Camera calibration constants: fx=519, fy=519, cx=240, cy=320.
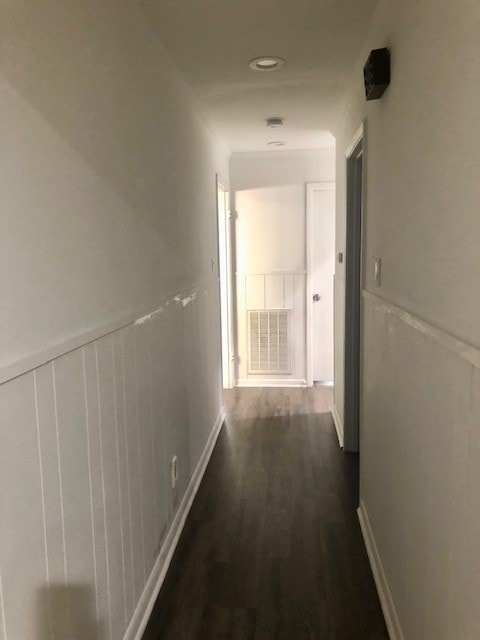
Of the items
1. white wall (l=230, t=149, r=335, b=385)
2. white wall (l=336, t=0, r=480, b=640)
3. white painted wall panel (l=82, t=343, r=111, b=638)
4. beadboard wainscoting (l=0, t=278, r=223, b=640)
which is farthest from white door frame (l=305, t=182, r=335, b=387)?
white painted wall panel (l=82, t=343, r=111, b=638)

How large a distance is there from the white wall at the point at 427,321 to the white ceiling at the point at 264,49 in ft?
0.76

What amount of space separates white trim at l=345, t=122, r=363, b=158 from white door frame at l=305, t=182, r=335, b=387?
5.40 ft

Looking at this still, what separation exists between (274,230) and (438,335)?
3.86 meters

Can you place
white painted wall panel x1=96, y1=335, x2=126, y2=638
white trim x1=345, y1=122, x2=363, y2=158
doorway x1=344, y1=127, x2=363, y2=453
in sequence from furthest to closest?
doorway x1=344, y1=127, x2=363, y2=453 < white trim x1=345, y1=122, x2=363, y2=158 < white painted wall panel x1=96, y1=335, x2=126, y2=638

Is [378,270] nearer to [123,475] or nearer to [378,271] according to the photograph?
[378,271]

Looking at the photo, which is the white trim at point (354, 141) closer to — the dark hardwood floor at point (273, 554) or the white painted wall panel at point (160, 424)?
the white painted wall panel at point (160, 424)

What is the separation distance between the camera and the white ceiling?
6.60 ft

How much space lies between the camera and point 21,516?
1.09m

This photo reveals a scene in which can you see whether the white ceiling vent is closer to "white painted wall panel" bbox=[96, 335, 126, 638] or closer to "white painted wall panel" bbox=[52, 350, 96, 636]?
"white painted wall panel" bbox=[96, 335, 126, 638]

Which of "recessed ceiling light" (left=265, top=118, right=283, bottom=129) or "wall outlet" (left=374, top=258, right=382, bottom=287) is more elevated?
"recessed ceiling light" (left=265, top=118, right=283, bottom=129)

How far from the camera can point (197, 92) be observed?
2994mm

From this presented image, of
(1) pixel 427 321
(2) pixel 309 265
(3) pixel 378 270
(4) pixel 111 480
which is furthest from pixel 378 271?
(2) pixel 309 265

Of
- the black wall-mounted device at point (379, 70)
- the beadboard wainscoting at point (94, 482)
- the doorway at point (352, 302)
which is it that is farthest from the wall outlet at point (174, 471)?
the black wall-mounted device at point (379, 70)

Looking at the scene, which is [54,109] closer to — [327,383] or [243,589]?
[243,589]
